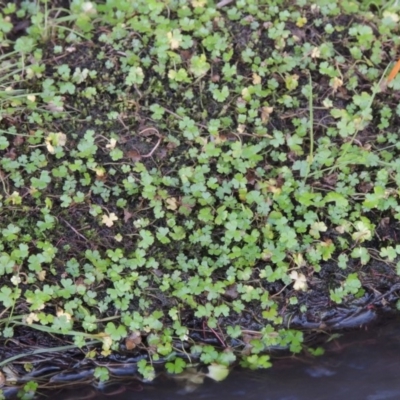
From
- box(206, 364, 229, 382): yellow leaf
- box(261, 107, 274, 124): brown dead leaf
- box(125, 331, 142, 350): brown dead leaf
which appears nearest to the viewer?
box(125, 331, 142, 350): brown dead leaf

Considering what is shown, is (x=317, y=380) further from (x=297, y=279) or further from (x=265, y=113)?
(x=265, y=113)

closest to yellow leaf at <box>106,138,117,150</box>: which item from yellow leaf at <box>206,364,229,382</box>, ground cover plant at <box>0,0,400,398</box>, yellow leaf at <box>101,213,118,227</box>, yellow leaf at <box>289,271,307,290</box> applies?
ground cover plant at <box>0,0,400,398</box>

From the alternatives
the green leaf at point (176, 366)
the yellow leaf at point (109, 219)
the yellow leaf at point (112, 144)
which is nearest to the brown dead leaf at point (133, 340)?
the green leaf at point (176, 366)

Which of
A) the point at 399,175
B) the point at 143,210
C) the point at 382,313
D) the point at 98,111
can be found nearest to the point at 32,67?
the point at 98,111

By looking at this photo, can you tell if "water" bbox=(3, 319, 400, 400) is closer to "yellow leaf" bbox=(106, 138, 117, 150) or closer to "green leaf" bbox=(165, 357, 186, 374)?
"green leaf" bbox=(165, 357, 186, 374)

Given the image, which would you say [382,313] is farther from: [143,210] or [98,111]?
[98,111]

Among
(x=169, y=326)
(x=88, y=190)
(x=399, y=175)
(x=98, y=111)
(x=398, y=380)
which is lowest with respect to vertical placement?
(x=398, y=380)

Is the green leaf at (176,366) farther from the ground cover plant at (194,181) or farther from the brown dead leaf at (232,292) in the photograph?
the brown dead leaf at (232,292)

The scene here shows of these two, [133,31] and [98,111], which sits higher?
[133,31]
